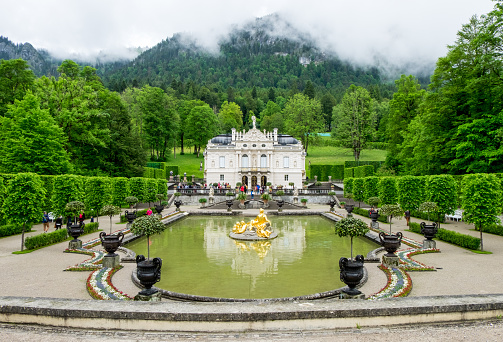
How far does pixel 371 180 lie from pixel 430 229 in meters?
18.8

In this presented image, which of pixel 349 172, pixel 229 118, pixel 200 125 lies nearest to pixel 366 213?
pixel 349 172

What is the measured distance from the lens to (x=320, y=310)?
6.57 meters

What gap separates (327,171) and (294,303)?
6004 cm

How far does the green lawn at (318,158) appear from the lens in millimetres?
71438

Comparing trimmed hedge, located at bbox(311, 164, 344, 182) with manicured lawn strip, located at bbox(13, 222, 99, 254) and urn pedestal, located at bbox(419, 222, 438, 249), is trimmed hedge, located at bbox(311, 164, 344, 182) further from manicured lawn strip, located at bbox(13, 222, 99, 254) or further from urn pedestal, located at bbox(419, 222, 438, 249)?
manicured lawn strip, located at bbox(13, 222, 99, 254)

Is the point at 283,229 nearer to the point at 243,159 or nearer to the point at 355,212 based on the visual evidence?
the point at 355,212

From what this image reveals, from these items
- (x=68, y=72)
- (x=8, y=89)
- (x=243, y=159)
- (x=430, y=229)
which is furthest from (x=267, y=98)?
(x=430, y=229)

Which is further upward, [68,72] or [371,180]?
[68,72]

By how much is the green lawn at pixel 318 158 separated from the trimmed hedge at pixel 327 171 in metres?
4.29

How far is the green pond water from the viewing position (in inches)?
470

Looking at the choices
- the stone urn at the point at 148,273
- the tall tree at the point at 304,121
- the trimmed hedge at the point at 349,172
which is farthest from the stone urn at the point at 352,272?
the tall tree at the point at 304,121

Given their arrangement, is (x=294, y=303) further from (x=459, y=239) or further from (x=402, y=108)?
(x=402, y=108)

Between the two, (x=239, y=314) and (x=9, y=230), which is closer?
(x=239, y=314)

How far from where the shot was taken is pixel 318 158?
76625 mm
